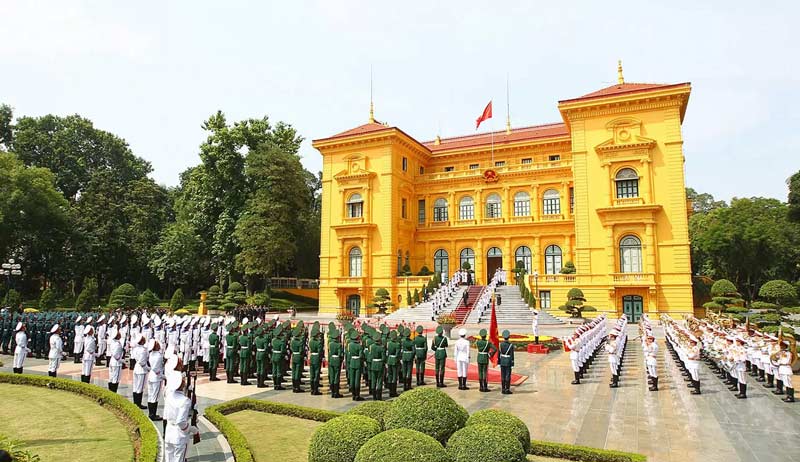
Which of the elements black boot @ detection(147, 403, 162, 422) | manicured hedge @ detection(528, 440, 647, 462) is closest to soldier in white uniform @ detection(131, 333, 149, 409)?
black boot @ detection(147, 403, 162, 422)

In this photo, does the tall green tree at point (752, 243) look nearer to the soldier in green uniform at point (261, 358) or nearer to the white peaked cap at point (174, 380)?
the soldier in green uniform at point (261, 358)

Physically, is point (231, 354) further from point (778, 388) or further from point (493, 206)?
point (493, 206)

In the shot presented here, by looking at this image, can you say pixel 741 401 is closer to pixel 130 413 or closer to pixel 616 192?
pixel 130 413

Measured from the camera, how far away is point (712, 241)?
1645 inches

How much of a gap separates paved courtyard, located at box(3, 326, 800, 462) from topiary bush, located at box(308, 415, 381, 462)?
2.96 metres

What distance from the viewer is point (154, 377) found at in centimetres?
954

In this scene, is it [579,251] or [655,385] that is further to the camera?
[579,251]

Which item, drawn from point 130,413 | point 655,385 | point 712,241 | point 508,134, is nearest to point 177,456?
point 130,413

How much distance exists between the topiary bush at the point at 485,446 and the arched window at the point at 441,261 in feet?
109

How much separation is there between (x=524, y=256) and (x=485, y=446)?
32656 millimetres

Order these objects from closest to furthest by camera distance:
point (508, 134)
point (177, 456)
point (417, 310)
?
point (177, 456)
point (417, 310)
point (508, 134)

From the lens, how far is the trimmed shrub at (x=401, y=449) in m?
4.39

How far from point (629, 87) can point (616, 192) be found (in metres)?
7.33

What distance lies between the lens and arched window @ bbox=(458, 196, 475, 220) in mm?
38406
